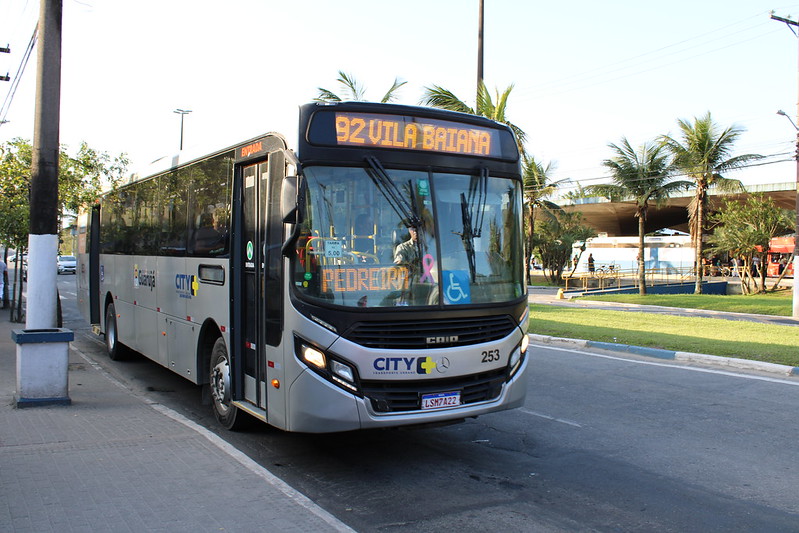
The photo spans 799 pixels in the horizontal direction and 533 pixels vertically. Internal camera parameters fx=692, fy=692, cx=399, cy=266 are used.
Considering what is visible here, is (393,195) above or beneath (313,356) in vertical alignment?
above

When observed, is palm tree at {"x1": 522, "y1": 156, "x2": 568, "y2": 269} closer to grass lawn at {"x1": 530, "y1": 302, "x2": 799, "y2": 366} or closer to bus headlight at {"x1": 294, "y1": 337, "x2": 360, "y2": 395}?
grass lawn at {"x1": 530, "y1": 302, "x2": 799, "y2": 366}

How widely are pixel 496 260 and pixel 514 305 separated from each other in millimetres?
450

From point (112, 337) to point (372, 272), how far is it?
8.56 m

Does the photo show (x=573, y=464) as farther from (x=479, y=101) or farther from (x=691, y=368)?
(x=479, y=101)

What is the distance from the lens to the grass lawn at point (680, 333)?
12641mm

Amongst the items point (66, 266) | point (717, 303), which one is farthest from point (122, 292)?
point (66, 266)

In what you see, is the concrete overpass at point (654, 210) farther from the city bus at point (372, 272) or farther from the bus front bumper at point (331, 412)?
the bus front bumper at point (331, 412)

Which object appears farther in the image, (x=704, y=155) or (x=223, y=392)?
(x=704, y=155)

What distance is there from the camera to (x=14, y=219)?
16938 millimetres

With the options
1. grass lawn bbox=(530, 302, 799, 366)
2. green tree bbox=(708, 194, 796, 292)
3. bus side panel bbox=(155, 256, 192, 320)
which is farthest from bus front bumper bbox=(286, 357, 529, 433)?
green tree bbox=(708, 194, 796, 292)

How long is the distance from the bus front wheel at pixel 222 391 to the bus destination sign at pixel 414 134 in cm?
278

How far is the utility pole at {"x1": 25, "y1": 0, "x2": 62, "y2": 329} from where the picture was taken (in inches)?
316

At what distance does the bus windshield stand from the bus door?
1.61 ft

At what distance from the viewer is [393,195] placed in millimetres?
5941
